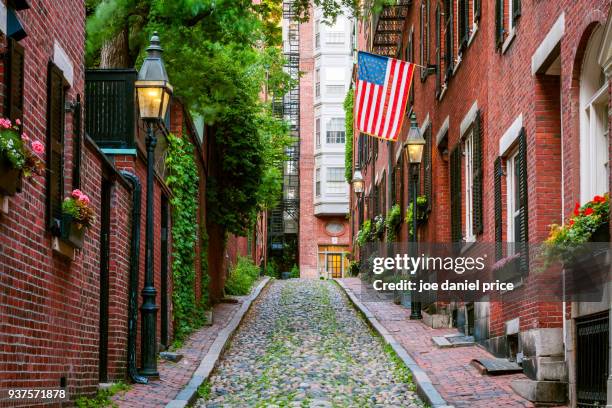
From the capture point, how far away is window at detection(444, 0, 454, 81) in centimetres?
2053

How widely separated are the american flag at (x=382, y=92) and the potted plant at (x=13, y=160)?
13095 mm

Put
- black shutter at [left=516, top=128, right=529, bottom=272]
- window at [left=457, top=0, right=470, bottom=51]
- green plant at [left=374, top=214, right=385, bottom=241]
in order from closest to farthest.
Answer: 1. black shutter at [left=516, top=128, right=529, bottom=272]
2. window at [left=457, top=0, right=470, bottom=51]
3. green plant at [left=374, top=214, right=385, bottom=241]

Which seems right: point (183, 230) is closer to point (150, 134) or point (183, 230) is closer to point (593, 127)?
point (150, 134)

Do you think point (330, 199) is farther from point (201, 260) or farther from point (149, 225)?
point (149, 225)

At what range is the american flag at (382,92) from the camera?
20.9m

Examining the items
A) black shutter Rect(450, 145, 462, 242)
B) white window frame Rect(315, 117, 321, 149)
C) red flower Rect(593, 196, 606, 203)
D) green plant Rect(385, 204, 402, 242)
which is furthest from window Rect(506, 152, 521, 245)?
white window frame Rect(315, 117, 321, 149)

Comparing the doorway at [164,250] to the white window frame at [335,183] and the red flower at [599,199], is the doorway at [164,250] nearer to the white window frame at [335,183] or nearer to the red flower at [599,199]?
the red flower at [599,199]

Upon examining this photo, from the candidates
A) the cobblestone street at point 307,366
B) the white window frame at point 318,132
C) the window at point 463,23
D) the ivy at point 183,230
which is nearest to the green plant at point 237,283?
the cobblestone street at point 307,366

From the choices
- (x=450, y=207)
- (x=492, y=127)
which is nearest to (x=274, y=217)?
(x=450, y=207)

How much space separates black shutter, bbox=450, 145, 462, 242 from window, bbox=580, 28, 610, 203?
26.3 feet

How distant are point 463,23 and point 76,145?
9.76 m

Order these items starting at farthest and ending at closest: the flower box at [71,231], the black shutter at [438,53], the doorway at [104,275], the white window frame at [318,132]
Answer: the white window frame at [318,132] → the black shutter at [438,53] → the doorway at [104,275] → the flower box at [71,231]

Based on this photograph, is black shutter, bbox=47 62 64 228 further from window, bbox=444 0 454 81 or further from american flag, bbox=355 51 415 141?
window, bbox=444 0 454 81

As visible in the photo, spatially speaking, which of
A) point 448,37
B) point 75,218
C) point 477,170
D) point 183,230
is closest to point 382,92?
point 448,37
